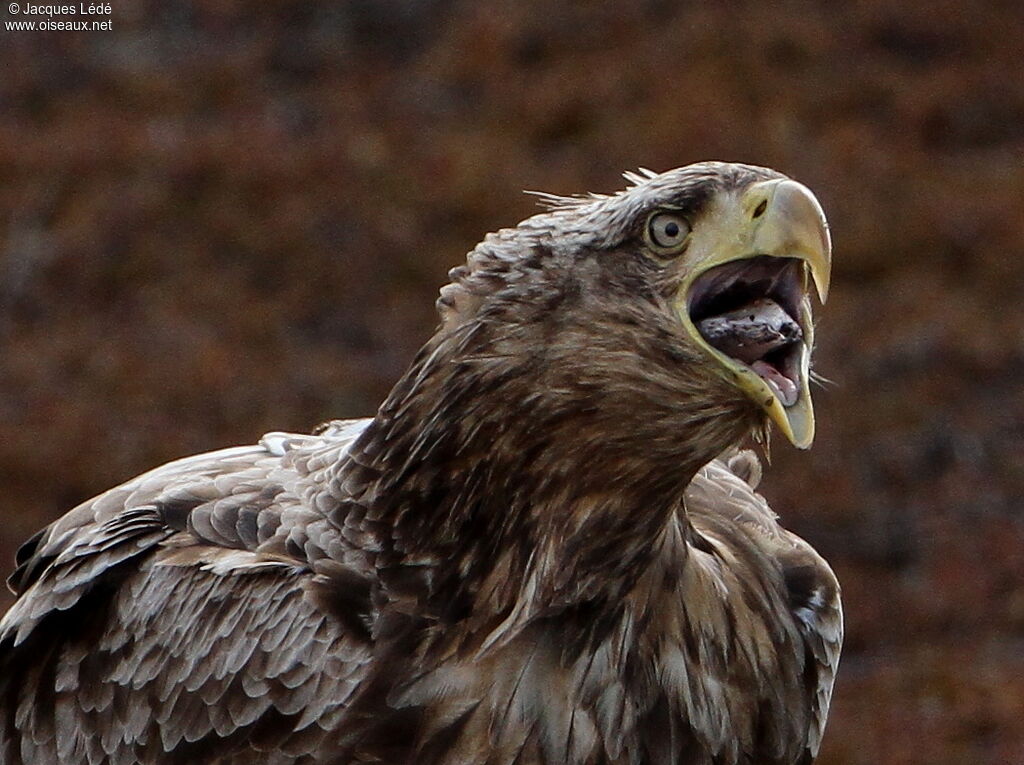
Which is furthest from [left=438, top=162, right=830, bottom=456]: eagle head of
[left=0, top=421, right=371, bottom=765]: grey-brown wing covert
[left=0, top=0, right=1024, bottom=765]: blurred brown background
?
[left=0, top=0, right=1024, bottom=765]: blurred brown background

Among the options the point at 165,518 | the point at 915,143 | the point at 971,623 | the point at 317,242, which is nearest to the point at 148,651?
the point at 165,518

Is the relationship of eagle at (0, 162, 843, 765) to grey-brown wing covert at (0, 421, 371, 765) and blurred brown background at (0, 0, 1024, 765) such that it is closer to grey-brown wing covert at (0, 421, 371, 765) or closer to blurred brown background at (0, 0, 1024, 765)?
grey-brown wing covert at (0, 421, 371, 765)

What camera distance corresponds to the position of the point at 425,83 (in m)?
15.3

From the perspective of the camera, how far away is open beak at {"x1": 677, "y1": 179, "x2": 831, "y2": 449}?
3.30 metres

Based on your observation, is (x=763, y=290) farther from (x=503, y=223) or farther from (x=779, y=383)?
(x=503, y=223)

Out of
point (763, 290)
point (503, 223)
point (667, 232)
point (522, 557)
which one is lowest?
point (503, 223)

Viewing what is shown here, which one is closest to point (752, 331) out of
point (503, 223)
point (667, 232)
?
point (667, 232)

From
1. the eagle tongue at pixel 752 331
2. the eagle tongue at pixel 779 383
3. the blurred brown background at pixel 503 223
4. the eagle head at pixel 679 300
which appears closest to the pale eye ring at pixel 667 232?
the eagle head at pixel 679 300

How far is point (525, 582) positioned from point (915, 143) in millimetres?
11066

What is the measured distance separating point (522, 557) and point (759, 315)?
0.70 metres

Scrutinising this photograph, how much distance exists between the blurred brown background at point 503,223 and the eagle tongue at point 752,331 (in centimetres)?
564

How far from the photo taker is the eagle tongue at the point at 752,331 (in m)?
3.34

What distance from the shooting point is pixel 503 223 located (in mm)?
13258

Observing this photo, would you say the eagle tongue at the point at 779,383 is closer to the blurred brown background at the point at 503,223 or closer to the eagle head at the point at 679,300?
the eagle head at the point at 679,300
